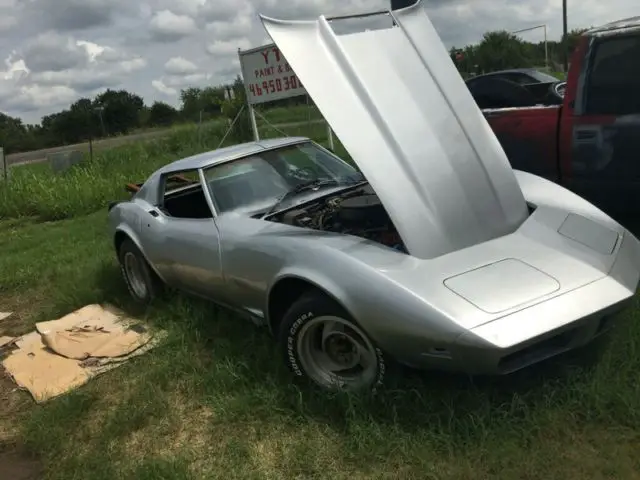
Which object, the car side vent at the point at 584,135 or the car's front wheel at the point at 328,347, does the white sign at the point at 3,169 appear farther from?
the car side vent at the point at 584,135

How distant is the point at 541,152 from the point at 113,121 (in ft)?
209

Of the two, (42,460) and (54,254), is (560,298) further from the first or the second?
(54,254)

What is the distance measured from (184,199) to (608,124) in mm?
3177

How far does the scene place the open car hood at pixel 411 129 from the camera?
3107 millimetres

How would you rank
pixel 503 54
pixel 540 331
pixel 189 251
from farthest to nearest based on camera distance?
pixel 503 54, pixel 189 251, pixel 540 331

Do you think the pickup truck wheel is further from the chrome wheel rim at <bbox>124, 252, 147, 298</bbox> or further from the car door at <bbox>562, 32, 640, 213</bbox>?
the car door at <bbox>562, 32, 640, 213</bbox>

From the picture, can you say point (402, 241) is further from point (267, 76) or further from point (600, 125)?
point (267, 76)

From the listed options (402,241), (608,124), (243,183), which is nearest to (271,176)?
(243,183)

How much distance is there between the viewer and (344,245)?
308 centimetres

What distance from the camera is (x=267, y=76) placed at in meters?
9.28

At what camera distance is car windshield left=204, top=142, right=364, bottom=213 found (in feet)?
13.4

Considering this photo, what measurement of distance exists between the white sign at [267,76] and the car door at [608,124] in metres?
4.82

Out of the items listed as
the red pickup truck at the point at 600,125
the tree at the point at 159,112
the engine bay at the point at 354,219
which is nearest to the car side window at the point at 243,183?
the engine bay at the point at 354,219

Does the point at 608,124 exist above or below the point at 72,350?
above
